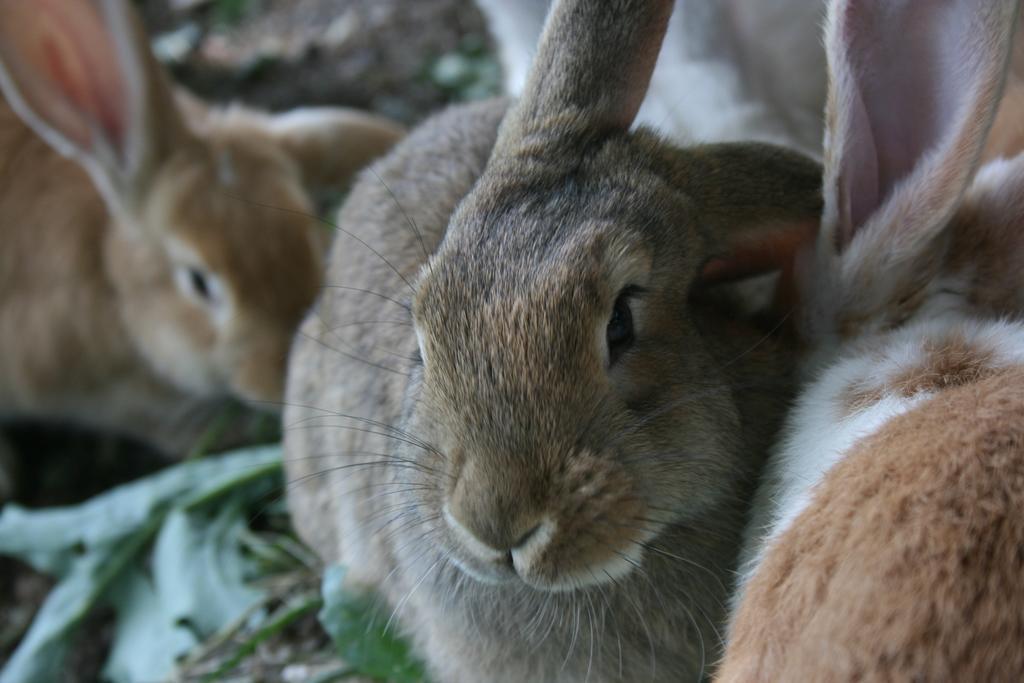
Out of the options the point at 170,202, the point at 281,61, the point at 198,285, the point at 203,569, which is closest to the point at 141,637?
the point at 203,569

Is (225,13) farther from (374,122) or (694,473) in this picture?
(694,473)

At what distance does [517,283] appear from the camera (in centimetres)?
158

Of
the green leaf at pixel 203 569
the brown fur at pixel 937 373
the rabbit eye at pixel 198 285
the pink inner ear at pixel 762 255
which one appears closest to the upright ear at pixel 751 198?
the pink inner ear at pixel 762 255

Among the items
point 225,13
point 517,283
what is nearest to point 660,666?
point 517,283

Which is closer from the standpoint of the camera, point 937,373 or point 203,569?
point 937,373

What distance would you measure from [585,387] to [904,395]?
17.7 inches

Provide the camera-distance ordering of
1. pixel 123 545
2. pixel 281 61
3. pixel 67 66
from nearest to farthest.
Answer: pixel 123 545 < pixel 67 66 < pixel 281 61

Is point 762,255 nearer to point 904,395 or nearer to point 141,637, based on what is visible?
point 904,395

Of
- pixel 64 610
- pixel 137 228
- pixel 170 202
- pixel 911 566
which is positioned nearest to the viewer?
pixel 911 566

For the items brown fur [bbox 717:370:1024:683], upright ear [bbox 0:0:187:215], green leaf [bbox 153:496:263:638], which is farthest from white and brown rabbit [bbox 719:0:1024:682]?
upright ear [bbox 0:0:187:215]

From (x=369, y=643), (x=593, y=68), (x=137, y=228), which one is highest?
(x=593, y=68)

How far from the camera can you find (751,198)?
5.97 feet

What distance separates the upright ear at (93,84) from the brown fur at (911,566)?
8.25ft

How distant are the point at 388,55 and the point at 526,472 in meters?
3.38
